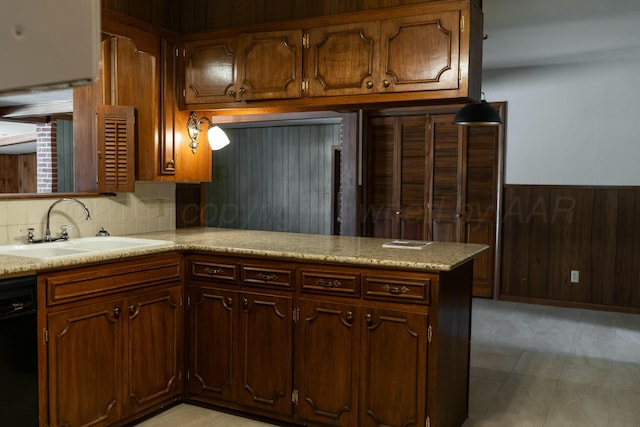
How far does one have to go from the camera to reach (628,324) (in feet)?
16.5

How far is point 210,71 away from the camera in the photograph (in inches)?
134

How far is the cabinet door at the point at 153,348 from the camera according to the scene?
8.92 ft

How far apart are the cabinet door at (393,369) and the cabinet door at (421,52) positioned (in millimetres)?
1181

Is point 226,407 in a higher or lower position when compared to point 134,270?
lower

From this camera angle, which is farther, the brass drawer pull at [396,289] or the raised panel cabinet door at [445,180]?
the raised panel cabinet door at [445,180]

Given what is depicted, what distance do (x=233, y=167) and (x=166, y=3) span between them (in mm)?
6562

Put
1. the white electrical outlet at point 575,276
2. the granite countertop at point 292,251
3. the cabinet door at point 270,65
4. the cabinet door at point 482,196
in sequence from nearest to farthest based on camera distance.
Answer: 1. the granite countertop at point 292,251
2. the cabinet door at point 270,65
3. the white electrical outlet at point 575,276
4. the cabinet door at point 482,196

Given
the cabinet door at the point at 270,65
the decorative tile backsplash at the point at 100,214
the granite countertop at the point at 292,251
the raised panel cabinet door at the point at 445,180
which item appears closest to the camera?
the granite countertop at the point at 292,251

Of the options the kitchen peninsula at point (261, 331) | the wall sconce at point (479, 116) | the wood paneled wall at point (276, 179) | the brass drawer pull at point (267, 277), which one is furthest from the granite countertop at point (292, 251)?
the wood paneled wall at point (276, 179)

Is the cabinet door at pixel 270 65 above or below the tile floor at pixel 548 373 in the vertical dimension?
above

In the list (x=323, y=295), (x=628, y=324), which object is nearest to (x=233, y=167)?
(x=628, y=324)

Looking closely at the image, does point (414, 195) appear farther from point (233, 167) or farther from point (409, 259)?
point (233, 167)

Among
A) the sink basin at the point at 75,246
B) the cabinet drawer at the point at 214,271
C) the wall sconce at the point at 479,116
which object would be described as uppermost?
the wall sconce at the point at 479,116

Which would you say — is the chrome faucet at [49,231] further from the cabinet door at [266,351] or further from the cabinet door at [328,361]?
the cabinet door at [328,361]
